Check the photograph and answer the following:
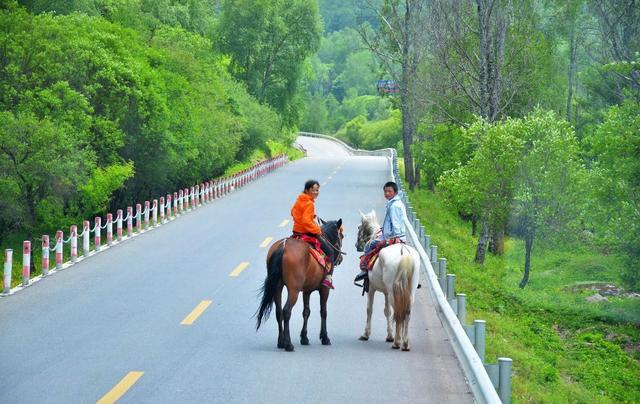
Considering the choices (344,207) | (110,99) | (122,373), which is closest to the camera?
(122,373)

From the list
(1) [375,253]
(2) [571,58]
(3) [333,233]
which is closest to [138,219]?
(3) [333,233]

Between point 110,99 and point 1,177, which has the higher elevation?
point 110,99

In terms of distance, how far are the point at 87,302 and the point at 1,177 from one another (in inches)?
546

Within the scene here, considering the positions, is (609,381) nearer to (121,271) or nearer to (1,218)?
(121,271)

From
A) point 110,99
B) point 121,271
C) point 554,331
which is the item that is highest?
point 110,99

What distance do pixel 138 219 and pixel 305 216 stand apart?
19037mm

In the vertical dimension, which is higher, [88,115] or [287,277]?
[88,115]

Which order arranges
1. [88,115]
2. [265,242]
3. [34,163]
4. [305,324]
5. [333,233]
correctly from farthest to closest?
[88,115] < [34,163] < [265,242] < [333,233] < [305,324]

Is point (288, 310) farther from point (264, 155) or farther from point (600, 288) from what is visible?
point (264, 155)

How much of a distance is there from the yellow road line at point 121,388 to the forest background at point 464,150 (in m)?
5.26

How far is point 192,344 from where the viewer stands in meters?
14.0

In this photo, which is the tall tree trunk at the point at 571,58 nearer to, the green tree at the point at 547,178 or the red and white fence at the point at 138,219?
the red and white fence at the point at 138,219

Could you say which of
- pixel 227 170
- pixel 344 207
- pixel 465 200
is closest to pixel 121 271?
pixel 465 200

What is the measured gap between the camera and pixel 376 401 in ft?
35.6
